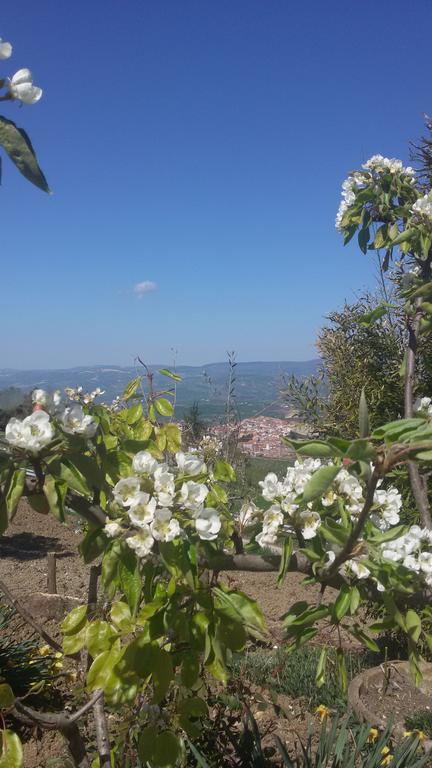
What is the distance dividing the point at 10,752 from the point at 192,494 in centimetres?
69

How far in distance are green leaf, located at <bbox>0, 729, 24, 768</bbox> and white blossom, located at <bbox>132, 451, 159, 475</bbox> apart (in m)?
0.63

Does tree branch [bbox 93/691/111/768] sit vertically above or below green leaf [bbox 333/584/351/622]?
below

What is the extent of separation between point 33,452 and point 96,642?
1.59 ft

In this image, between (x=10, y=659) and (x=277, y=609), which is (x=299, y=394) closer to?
(x=277, y=609)

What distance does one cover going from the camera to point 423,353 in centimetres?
383

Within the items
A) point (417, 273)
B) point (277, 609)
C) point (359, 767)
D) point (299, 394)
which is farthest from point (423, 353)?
point (277, 609)

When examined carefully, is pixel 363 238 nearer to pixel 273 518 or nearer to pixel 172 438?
pixel 172 438

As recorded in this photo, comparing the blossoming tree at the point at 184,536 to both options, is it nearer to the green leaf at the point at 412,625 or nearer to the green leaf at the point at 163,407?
the green leaf at the point at 412,625

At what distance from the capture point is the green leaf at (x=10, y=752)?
47.3 inches

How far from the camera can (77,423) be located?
1.01 metres

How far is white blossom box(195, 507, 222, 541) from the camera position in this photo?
3.34 ft

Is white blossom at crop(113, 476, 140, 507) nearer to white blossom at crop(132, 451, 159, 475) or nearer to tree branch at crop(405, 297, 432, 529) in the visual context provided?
white blossom at crop(132, 451, 159, 475)

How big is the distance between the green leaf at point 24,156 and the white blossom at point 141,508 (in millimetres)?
515

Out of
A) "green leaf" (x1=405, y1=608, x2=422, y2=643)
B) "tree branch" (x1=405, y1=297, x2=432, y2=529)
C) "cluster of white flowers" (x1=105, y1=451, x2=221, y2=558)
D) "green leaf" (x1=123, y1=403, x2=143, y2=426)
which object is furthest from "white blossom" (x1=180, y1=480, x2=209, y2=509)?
"tree branch" (x1=405, y1=297, x2=432, y2=529)
